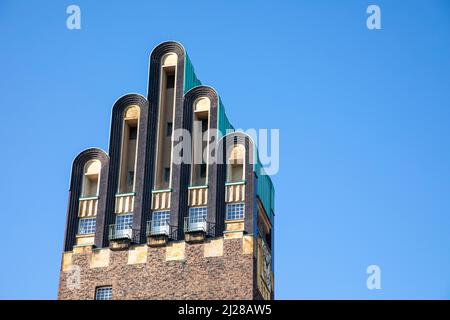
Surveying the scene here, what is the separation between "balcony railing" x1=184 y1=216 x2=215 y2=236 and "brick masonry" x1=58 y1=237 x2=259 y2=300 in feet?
3.64

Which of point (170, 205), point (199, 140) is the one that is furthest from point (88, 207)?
point (199, 140)

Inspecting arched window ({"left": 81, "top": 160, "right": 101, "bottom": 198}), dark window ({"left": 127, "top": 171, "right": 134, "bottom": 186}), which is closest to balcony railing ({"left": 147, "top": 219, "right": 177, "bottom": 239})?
dark window ({"left": 127, "top": 171, "right": 134, "bottom": 186})

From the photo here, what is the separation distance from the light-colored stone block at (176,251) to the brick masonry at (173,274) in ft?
0.58

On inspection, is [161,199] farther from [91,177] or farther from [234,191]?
[91,177]

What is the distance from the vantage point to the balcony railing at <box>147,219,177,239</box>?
7831cm

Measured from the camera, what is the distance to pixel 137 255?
258 ft

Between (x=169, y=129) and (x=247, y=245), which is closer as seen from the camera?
(x=247, y=245)

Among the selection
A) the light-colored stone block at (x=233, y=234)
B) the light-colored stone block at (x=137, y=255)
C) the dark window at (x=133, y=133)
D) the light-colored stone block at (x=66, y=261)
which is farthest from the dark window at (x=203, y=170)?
the light-colored stone block at (x=66, y=261)

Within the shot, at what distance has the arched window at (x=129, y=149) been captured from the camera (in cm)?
8269

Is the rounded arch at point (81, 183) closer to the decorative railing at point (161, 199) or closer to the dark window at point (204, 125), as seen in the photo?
the decorative railing at point (161, 199)

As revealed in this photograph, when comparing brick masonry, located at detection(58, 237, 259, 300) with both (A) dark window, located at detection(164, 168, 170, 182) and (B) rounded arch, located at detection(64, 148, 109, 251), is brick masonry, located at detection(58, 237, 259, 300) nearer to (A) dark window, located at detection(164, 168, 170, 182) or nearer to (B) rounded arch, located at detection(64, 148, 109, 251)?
(B) rounded arch, located at detection(64, 148, 109, 251)

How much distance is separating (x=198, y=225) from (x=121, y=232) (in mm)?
6622
